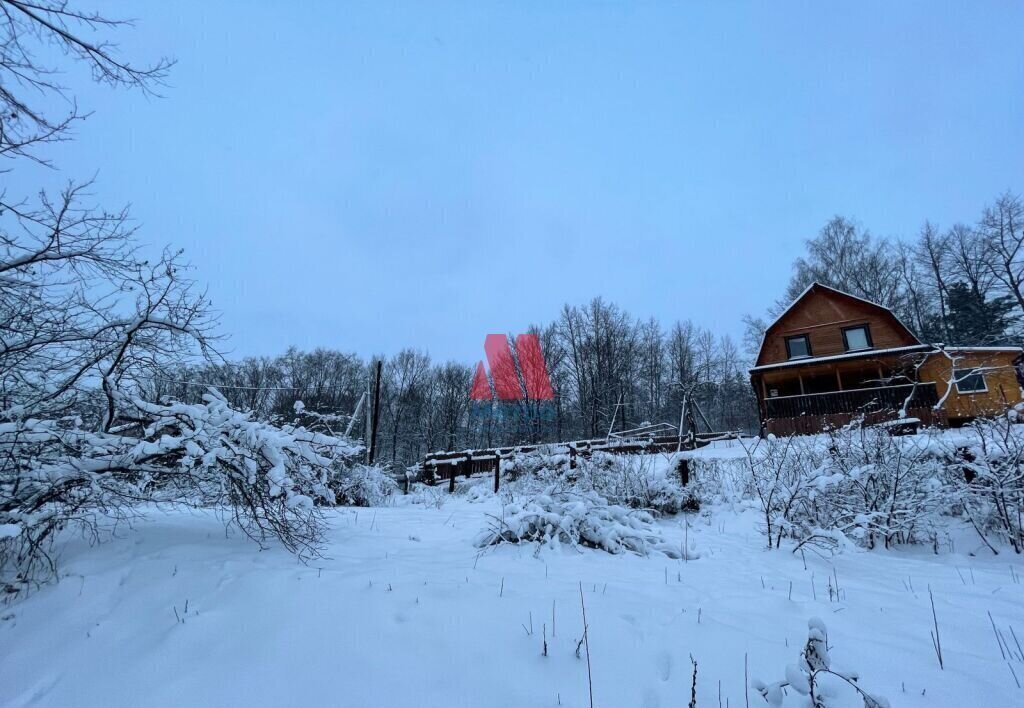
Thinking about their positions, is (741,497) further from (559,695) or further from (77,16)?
(77,16)

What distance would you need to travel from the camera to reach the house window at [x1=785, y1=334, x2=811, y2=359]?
20.4m

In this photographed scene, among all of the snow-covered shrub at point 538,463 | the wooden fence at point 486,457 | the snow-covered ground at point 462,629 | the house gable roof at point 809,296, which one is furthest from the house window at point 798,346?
the snow-covered ground at point 462,629

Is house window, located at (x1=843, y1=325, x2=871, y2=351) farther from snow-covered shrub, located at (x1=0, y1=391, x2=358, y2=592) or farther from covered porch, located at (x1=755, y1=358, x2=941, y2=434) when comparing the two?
snow-covered shrub, located at (x1=0, y1=391, x2=358, y2=592)

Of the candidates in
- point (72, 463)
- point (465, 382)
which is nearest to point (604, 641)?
point (72, 463)

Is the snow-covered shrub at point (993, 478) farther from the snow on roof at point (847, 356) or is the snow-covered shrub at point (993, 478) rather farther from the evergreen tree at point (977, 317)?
the evergreen tree at point (977, 317)

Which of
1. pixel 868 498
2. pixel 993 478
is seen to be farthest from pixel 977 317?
pixel 868 498

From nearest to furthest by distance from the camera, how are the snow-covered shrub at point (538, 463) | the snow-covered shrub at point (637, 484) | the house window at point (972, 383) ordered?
the snow-covered shrub at point (637, 484), the snow-covered shrub at point (538, 463), the house window at point (972, 383)

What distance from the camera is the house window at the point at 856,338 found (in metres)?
19.4

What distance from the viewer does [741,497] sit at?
7.77 m

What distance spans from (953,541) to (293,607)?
6994 mm
